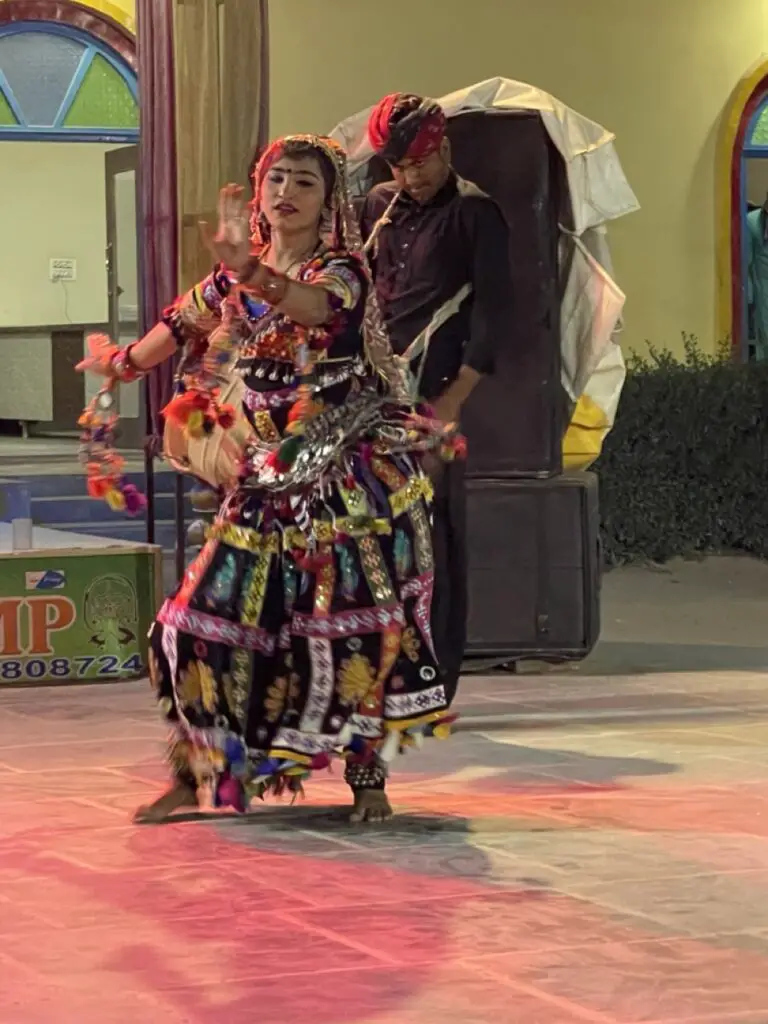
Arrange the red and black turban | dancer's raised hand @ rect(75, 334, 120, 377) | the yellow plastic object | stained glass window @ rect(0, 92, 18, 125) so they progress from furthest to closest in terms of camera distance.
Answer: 1. stained glass window @ rect(0, 92, 18, 125)
2. the yellow plastic object
3. the red and black turban
4. dancer's raised hand @ rect(75, 334, 120, 377)

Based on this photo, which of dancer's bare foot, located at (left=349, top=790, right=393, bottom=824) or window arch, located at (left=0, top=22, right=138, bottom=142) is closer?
dancer's bare foot, located at (left=349, top=790, right=393, bottom=824)

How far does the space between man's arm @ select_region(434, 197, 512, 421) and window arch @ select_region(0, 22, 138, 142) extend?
7155 mm

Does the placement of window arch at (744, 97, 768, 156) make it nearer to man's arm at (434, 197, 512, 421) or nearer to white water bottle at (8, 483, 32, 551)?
white water bottle at (8, 483, 32, 551)

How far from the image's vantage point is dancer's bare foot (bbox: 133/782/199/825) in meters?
4.88

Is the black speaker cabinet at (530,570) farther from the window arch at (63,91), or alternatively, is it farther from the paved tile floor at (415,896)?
the window arch at (63,91)

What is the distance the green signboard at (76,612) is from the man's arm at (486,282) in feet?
6.68

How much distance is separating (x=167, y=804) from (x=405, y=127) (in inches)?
81.0

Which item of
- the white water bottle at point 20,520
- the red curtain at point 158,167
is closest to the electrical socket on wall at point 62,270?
the red curtain at point 158,167

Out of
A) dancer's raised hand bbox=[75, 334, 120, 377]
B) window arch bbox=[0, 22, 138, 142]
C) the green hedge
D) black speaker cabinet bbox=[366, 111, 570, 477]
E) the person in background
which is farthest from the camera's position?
the person in background

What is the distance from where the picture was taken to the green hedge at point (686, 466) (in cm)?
1128

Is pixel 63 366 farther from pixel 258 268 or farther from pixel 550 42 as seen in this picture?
pixel 258 268

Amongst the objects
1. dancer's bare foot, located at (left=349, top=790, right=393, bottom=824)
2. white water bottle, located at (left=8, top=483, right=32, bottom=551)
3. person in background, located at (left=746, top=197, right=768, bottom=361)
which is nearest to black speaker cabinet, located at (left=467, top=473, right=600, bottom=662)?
white water bottle, located at (left=8, top=483, right=32, bottom=551)

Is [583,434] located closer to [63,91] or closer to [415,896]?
[415,896]

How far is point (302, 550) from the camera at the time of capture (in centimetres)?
469
